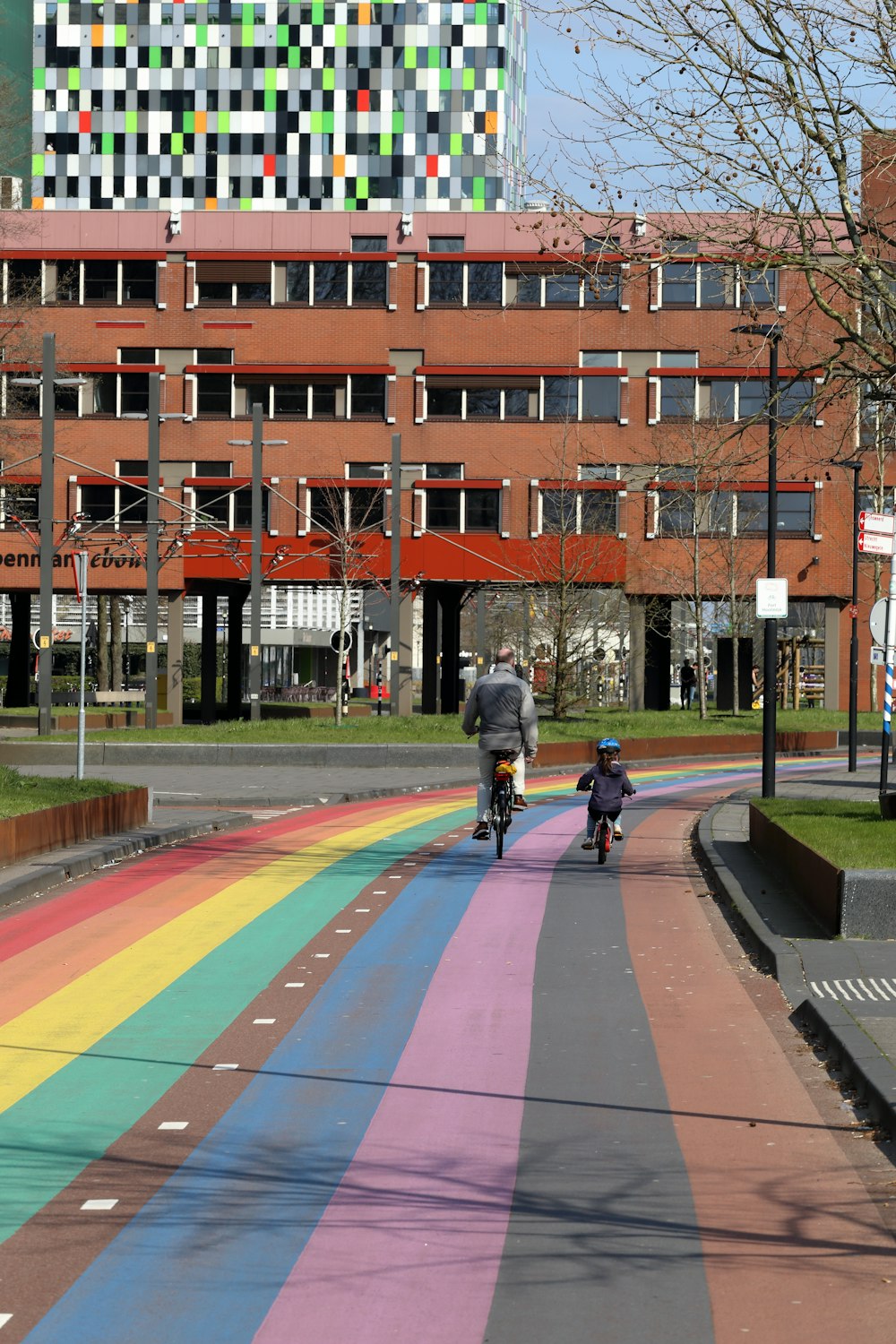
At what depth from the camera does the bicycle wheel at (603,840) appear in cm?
1891

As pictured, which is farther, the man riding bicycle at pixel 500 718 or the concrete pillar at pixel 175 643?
the concrete pillar at pixel 175 643

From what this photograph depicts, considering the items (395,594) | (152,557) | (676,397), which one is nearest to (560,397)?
(676,397)

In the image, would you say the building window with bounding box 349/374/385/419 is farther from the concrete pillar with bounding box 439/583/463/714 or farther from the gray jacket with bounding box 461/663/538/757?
the gray jacket with bounding box 461/663/538/757

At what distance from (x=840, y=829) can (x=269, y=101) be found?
115 m

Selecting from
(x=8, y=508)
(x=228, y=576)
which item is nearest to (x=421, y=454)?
(x=228, y=576)

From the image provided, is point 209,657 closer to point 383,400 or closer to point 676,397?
point 383,400

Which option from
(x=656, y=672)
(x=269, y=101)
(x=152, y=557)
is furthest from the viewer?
(x=269, y=101)

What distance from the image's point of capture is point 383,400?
6544 centimetres

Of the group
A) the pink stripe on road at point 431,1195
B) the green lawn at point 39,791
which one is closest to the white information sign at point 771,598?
the green lawn at point 39,791

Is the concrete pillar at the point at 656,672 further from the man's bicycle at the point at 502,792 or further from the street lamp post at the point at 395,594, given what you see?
the man's bicycle at the point at 502,792

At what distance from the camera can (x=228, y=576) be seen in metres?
63.3

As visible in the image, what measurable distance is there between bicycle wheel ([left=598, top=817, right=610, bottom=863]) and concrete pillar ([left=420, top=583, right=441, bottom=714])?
46178mm

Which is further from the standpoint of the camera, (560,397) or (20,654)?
(560,397)

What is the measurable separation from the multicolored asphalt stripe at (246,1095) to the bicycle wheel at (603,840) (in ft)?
7.92
